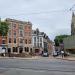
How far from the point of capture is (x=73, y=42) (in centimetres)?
8875

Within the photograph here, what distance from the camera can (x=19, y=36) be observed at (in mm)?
119625

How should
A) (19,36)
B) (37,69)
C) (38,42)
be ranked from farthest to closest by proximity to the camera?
(38,42) < (19,36) < (37,69)

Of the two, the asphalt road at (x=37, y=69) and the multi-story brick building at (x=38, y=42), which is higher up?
the multi-story brick building at (x=38, y=42)

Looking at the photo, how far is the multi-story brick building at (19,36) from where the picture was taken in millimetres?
116562

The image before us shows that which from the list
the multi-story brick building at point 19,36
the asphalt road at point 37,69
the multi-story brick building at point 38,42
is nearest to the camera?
the asphalt road at point 37,69

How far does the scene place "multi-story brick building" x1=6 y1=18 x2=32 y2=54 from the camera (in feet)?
382

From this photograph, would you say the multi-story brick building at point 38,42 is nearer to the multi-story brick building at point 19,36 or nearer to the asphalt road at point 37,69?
the multi-story brick building at point 19,36

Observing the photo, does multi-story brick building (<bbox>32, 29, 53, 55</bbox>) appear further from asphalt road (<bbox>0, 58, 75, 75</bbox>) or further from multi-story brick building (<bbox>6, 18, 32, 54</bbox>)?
asphalt road (<bbox>0, 58, 75, 75</bbox>)

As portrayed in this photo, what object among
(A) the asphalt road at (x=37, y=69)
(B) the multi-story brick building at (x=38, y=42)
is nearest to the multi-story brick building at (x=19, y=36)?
(B) the multi-story brick building at (x=38, y=42)

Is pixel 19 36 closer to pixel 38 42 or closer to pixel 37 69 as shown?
pixel 38 42

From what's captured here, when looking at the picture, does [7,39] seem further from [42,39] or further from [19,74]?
[19,74]

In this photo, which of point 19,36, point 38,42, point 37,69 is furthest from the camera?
point 38,42

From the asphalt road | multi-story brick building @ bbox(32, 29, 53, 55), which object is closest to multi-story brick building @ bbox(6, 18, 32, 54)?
multi-story brick building @ bbox(32, 29, 53, 55)

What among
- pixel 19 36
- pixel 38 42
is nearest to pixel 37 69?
pixel 19 36
